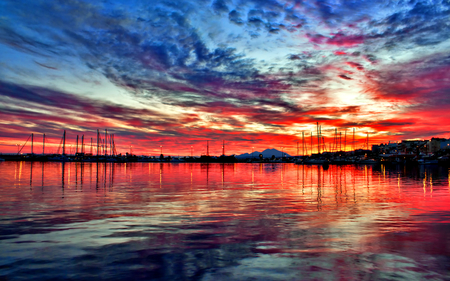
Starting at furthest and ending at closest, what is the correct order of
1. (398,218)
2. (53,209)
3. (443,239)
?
(53,209), (398,218), (443,239)

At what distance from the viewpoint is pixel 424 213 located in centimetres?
1466

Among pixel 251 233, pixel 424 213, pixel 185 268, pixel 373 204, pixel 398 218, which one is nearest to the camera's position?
pixel 185 268

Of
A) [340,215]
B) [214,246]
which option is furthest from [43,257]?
[340,215]

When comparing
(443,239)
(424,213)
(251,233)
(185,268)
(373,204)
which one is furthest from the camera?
(373,204)

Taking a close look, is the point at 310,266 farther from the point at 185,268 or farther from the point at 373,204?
the point at 373,204

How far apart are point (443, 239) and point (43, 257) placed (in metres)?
13.6

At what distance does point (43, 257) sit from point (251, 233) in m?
7.01

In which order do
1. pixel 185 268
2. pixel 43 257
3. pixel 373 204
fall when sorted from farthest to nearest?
pixel 373 204, pixel 43 257, pixel 185 268

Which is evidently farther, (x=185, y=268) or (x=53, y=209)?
(x=53, y=209)

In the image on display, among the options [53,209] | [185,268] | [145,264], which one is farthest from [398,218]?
[53,209]

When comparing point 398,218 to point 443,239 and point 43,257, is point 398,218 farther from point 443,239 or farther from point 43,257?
point 43,257

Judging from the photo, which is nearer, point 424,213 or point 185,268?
point 185,268

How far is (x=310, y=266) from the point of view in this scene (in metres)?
7.46

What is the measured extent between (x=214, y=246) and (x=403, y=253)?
6.02 metres
